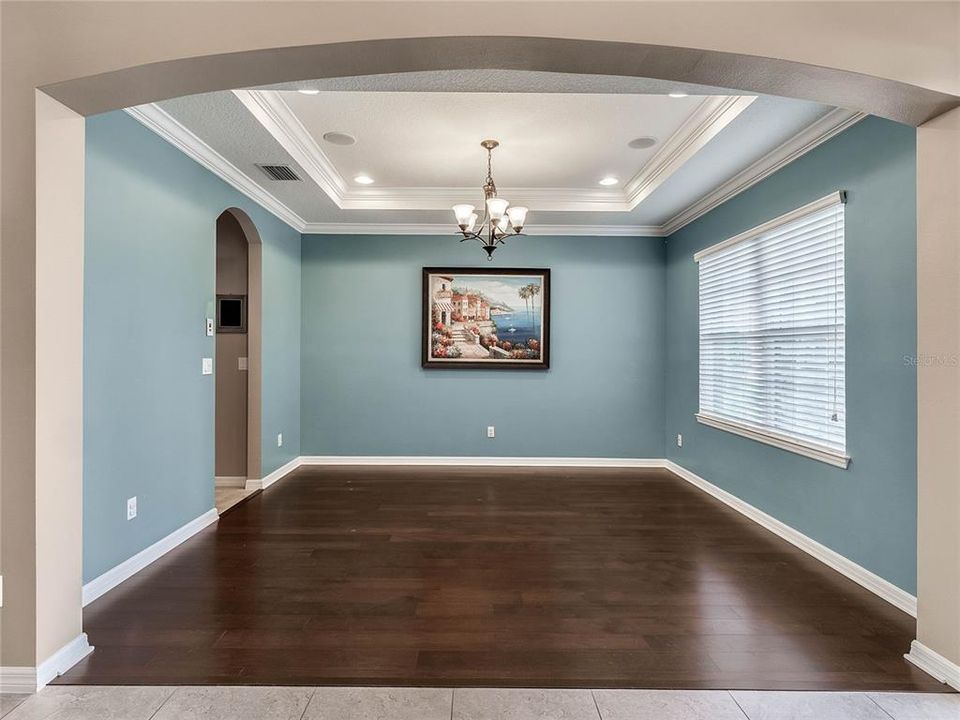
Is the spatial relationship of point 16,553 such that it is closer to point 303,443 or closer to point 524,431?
point 303,443

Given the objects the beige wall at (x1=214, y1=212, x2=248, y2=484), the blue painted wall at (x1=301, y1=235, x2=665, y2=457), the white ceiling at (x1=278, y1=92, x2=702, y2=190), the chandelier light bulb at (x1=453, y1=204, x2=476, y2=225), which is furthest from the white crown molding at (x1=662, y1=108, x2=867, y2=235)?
the beige wall at (x1=214, y1=212, x2=248, y2=484)

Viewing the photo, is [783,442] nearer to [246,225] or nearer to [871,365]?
[871,365]

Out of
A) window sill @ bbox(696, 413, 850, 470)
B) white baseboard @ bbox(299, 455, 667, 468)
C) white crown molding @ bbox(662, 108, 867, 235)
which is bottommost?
white baseboard @ bbox(299, 455, 667, 468)

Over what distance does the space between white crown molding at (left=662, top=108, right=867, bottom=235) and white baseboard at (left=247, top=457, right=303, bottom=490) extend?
4.68m

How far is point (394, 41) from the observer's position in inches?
68.1

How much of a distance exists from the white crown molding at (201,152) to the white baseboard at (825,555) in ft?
15.1

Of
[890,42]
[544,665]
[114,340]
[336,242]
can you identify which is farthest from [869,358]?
[336,242]

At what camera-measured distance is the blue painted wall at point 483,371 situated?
541cm

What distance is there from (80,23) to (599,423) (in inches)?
194

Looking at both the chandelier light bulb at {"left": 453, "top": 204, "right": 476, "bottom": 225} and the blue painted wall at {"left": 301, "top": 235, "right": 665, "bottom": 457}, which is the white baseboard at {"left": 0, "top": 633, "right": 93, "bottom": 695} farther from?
the blue painted wall at {"left": 301, "top": 235, "right": 665, "bottom": 457}

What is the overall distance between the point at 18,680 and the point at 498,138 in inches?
148

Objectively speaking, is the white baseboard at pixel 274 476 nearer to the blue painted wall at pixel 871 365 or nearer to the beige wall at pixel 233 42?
the beige wall at pixel 233 42

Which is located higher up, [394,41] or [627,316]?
[394,41]

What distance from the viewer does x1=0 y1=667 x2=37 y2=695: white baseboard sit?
1.78m
